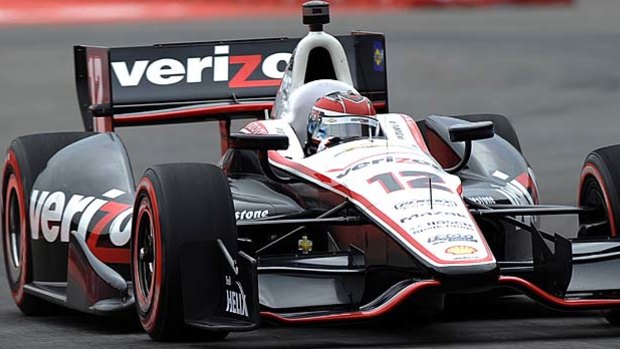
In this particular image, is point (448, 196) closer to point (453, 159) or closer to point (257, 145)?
point (257, 145)

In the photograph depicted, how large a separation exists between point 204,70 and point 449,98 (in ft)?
32.5

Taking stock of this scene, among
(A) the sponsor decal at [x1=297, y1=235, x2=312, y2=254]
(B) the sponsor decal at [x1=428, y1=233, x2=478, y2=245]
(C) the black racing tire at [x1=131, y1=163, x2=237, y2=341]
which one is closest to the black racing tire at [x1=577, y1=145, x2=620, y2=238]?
(B) the sponsor decal at [x1=428, y1=233, x2=478, y2=245]

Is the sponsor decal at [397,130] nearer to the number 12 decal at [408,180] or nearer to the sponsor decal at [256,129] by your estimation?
the sponsor decal at [256,129]

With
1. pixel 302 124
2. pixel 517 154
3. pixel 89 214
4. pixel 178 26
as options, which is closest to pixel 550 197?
pixel 517 154

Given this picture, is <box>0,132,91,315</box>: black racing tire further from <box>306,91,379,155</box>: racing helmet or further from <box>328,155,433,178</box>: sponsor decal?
<box>328,155,433,178</box>: sponsor decal

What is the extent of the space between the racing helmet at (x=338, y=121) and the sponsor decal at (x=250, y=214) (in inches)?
17.3

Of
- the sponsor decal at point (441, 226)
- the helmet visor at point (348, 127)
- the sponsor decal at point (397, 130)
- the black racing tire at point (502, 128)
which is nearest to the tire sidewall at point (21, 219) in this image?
the helmet visor at point (348, 127)

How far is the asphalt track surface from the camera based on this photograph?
753 cm

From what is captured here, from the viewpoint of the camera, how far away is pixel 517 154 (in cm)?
938

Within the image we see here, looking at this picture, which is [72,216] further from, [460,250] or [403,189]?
→ [460,250]

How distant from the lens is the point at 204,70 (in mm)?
10297

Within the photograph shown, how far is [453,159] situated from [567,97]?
10669 mm

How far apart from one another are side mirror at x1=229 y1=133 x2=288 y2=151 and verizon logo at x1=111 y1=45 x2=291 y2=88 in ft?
7.86

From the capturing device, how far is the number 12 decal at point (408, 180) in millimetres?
7418
